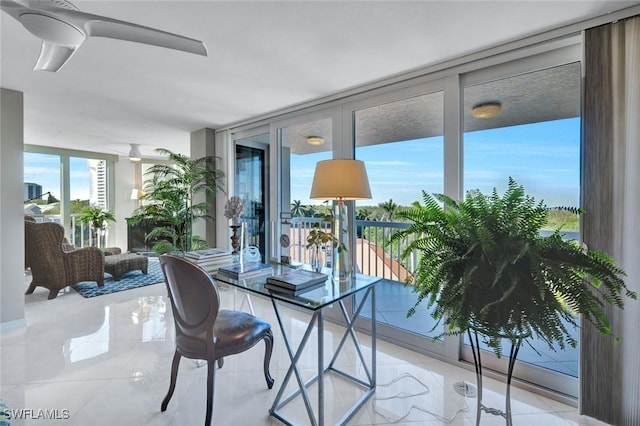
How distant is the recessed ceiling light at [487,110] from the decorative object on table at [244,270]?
7.07 ft

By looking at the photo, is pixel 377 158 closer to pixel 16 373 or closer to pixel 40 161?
pixel 16 373

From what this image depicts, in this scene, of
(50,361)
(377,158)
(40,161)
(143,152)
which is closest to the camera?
(50,361)

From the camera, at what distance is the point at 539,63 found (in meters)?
2.05

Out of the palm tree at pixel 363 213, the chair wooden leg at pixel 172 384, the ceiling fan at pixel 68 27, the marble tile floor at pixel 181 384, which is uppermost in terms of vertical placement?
the ceiling fan at pixel 68 27

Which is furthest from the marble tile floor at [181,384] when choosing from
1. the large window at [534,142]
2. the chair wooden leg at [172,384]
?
the large window at [534,142]

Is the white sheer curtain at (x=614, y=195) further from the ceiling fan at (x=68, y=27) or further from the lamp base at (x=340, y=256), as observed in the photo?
the ceiling fan at (x=68, y=27)

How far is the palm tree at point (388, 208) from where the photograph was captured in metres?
2.82

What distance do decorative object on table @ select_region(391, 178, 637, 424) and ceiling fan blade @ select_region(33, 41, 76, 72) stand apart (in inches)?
86.3

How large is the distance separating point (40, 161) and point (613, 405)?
344 inches

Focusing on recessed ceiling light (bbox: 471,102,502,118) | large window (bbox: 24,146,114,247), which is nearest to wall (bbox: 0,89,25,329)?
large window (bbox: 24,146,114,247)

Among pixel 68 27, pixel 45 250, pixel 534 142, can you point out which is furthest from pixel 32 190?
pixel 534 142

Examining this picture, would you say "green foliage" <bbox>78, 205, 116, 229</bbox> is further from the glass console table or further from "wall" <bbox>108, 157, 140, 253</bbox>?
the glass console table

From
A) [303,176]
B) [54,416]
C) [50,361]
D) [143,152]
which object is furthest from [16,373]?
[143,152]

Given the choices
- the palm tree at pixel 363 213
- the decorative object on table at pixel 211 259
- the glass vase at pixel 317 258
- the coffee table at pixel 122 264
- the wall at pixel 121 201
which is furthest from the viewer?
the wall at pixel 121 201
